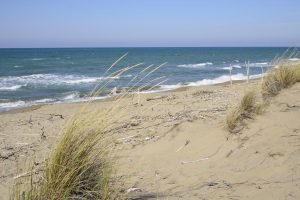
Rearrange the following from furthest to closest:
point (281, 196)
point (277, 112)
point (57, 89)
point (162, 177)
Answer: point (57, 89), point (277, 112), point (162, 177), point (281, 196)

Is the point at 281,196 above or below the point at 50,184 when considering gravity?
below

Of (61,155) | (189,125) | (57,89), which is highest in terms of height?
(61,155)

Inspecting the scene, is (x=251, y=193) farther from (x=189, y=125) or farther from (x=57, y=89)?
(x=57, y=89)

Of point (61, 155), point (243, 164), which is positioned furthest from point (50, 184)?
point (243, 164)

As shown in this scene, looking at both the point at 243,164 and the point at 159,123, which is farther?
A: the point at 159,123

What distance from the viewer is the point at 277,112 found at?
204 inches

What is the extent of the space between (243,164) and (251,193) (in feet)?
2.23

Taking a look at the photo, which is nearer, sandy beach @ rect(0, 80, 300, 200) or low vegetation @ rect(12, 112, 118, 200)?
low vegetation @ rect(12, 112, 118, 200)

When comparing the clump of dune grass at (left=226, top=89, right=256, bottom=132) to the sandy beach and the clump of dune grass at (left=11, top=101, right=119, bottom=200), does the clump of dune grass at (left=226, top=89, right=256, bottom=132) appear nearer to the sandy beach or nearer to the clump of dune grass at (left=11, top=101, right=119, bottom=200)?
the sandy beach

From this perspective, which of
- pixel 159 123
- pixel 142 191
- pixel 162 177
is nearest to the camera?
pixel 142 191

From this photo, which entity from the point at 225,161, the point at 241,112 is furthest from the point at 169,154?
the point at 241,112

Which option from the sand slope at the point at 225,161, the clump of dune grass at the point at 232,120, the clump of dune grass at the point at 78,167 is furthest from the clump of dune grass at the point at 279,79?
the clump of dune grass at the point at 78,167

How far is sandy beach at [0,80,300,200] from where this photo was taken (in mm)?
3460

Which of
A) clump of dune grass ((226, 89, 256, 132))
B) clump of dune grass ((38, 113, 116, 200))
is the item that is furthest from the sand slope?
clump of dune grass ((38, 113, 116, 200))
